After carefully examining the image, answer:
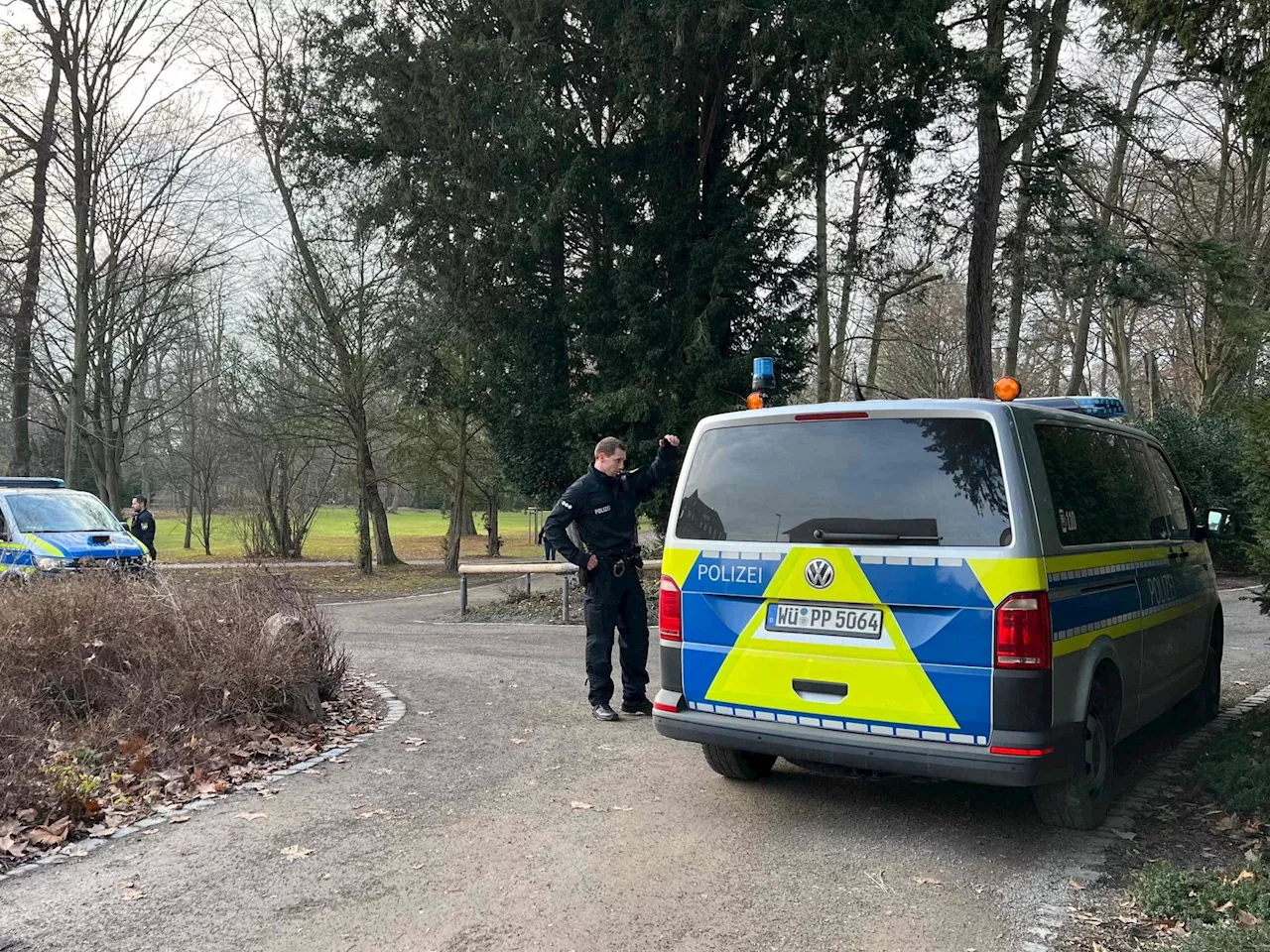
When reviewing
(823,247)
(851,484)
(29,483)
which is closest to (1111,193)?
(823,247)

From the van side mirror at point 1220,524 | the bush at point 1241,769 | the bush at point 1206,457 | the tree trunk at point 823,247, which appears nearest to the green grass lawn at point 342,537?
the tree trunk at point 823,247

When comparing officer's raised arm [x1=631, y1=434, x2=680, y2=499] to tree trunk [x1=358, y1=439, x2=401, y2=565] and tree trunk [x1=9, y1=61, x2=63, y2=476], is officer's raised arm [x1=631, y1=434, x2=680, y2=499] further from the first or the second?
tree trunk [x1=358, y1=439, x2=401, y2=565]

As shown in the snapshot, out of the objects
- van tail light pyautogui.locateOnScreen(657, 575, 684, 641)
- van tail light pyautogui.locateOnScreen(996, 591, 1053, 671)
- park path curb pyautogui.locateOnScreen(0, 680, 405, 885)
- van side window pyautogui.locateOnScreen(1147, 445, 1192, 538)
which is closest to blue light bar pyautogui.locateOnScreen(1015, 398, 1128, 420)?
van side window pyautogui.locateOnScreen(1147, 445, 1192, 538)

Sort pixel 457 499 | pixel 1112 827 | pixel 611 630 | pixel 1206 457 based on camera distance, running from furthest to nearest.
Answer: pixel 457 499
pixel 1206 457
pixel 611 630
pixel 1112 827

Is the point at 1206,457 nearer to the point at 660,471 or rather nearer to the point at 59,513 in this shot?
the point at 660,471

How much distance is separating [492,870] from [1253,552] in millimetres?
5077

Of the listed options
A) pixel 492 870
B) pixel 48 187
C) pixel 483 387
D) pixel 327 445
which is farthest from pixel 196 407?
pixel 492 870

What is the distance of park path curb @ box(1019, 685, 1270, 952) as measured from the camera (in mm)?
3736

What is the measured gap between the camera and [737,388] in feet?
47.6

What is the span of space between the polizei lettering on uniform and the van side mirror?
3.80 m

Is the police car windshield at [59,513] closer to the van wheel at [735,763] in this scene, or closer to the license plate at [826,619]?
the van wheel at [735,763]

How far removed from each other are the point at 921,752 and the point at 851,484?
120 centimetres

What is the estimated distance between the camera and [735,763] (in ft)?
18.1

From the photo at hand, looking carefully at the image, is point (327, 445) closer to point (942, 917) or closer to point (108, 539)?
point (108, 539)
